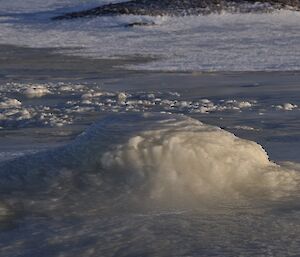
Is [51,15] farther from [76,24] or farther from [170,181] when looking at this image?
[170,181]

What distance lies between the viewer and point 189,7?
31.6m

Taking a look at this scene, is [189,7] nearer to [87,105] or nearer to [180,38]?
Result: [180,38]

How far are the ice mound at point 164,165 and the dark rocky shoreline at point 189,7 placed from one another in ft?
81.1

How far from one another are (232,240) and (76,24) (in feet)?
89.2

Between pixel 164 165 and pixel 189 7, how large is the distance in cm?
2725

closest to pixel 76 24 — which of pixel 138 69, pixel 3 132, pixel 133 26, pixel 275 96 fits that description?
pixel 133 26

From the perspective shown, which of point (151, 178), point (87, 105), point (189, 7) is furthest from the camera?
point (189, 7)

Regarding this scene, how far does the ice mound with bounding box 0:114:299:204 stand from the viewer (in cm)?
473

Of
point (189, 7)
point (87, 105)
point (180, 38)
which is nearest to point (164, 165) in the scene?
point (87, 105)

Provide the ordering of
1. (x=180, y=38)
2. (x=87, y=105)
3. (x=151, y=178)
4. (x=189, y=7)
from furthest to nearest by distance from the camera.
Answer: (x=189, y=7) → (x=180, y=38) → (x=87, y=105) → (x=151, y=178)

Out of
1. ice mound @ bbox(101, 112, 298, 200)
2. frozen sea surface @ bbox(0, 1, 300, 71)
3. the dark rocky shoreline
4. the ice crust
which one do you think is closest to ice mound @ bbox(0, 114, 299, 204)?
ice mound @ bbox(101, 112, 298, 200)

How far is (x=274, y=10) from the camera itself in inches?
1168

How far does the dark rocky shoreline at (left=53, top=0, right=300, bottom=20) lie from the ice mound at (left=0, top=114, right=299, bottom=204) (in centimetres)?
2472

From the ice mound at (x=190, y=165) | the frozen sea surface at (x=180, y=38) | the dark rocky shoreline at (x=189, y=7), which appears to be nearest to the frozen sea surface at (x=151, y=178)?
the ice mound at (x=190, y=165)
